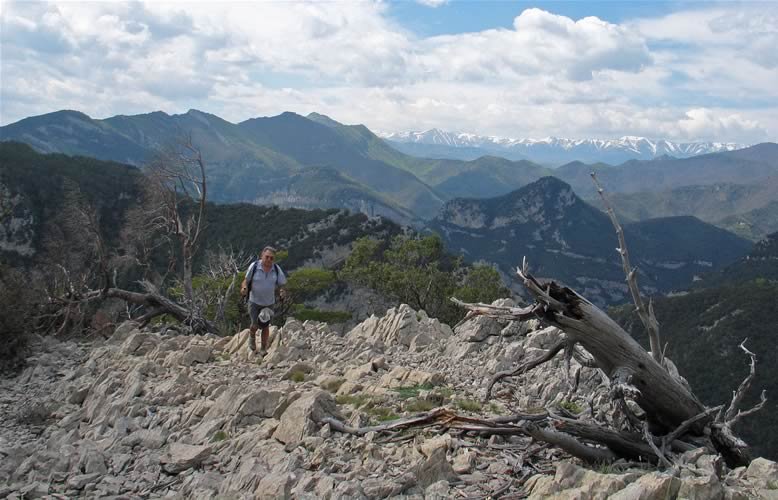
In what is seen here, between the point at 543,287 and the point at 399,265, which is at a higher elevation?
the point at 543,287

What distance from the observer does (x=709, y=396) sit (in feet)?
241

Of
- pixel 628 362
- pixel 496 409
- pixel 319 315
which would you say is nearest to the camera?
pixel 628 362

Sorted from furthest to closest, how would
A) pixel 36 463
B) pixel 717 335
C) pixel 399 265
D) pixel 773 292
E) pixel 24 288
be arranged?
pixel 773 292
pixel 717 335
pixel 399 265
pixel 24 288
pixel 36 463

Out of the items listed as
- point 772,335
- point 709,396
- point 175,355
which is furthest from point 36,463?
point 772,335

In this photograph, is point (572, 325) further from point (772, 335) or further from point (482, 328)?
point (772, 335)

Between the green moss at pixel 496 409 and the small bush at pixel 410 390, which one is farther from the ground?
the small bush at pixel 410 390

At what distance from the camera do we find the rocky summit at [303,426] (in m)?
6.49

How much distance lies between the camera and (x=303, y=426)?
824 cm

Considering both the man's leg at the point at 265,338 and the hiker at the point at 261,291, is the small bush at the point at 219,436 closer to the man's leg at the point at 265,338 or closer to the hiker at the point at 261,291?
the hiker at the point at 261,291

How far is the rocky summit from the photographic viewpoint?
21.3 feet

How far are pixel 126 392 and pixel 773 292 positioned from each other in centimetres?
10790

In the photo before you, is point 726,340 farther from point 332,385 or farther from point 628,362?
point 628,362

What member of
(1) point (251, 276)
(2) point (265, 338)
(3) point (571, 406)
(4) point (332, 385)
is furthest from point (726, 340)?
(4) point (332, 385)

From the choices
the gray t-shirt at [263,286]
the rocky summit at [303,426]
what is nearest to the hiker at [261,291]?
the gray t-shirt at [263,286]
